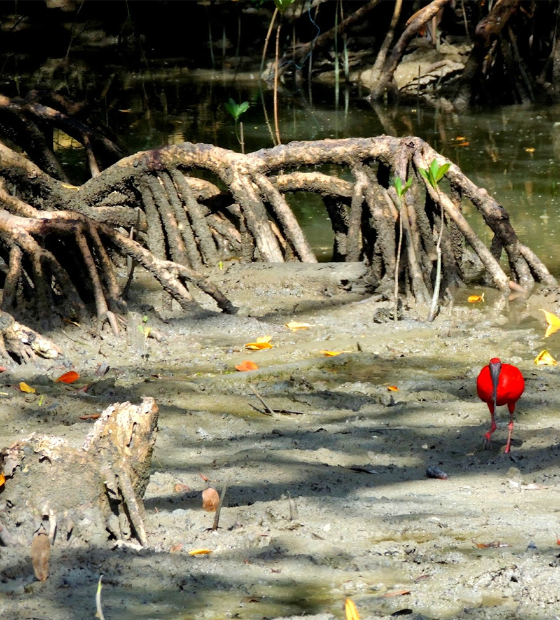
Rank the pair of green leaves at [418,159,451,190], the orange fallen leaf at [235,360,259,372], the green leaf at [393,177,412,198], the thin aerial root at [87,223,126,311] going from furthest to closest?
the green leaf at [393,177,412,198] → the pair of green leaves at [418,159,451,190] → the thin aerial root at [87,223,126,311] → the orange fallen leaf at [235,360,259,372]

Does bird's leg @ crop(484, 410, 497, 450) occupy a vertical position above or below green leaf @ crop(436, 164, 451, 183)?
below

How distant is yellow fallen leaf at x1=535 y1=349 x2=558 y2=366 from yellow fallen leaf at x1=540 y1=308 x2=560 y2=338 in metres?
0.57

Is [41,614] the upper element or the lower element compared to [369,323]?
upper

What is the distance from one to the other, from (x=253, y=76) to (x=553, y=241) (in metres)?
11.1

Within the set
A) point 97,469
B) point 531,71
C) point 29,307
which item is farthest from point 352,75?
point 97,469

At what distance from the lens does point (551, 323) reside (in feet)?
20.5

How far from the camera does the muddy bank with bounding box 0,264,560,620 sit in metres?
2.65

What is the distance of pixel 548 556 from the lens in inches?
110

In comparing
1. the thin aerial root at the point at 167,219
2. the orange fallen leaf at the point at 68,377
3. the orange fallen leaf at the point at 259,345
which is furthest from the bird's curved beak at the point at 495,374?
the thin aerial root at the point at 167,219

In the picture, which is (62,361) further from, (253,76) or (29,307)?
(253,76)

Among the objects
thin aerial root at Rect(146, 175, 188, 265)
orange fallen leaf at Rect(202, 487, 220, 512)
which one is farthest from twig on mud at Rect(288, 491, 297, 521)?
thin aerial root at Rect(146, 175, 188, 265)

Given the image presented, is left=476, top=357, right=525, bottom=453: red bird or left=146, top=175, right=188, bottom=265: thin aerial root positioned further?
left=146, top=175, right=188, bottom=265: thin aerial root

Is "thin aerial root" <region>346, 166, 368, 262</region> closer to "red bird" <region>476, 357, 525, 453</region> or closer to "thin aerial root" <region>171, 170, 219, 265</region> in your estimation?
"thin aerial root" <region>171, 170, 219, 265</region>

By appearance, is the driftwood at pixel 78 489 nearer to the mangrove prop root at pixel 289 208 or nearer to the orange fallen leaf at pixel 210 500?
the orange fallen leaf at pixel 210 500
